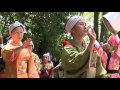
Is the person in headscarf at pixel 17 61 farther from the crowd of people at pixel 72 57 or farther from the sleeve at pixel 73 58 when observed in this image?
the sleeve at pixel 73 58

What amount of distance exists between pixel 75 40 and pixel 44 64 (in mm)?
2804

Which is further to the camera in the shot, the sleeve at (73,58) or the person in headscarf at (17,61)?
the person in headscarf at (17,61)

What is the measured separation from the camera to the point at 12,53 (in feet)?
9.75

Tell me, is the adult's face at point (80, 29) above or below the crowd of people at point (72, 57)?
above

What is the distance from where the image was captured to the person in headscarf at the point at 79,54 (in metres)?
2.30

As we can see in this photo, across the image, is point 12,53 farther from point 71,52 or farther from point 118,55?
point 118,55

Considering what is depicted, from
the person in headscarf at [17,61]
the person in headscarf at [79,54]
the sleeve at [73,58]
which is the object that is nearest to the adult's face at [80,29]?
the person in headscarf at [79,54]

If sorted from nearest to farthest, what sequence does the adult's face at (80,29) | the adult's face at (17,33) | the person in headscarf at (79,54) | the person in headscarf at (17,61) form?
the person in headscarf at (79,54), the adult's face at (80,29), the person in headscarf at (17,61), the adult's face at (17,33)

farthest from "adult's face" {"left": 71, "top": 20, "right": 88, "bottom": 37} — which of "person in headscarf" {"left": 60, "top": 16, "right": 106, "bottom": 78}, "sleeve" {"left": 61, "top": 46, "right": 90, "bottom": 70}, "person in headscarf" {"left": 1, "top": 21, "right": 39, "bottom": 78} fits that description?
"person in headscarf" {"left": 1, "top": 21, "right": 39, "bottom": 78}

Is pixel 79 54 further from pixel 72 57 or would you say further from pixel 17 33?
pixel 17 33

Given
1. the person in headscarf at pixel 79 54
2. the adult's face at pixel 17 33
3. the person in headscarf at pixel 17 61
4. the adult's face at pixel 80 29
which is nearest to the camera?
the person in headscarf at pixel 79 54

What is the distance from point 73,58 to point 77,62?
0.04m

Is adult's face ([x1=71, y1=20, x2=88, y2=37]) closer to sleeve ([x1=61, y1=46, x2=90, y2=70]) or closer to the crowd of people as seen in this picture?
the crowd of people

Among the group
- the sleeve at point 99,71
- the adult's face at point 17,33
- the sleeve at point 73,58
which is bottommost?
the sleeve at point 99,71
